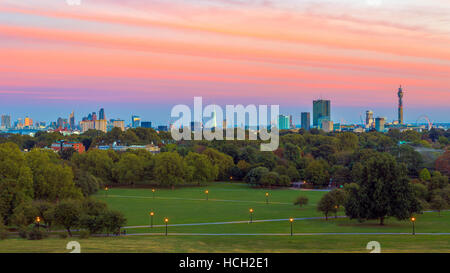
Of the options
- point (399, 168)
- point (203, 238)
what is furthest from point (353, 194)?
point (203, 238)

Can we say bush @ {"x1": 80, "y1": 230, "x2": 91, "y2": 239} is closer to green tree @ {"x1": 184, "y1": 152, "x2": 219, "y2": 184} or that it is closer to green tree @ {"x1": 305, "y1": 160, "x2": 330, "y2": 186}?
green tree @ {"x1": 184, "y1": 152, "x2": 219, "y2": 184}

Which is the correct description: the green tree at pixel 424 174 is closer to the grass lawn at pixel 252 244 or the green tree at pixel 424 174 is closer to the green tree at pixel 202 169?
the green tree at pixel 202 169

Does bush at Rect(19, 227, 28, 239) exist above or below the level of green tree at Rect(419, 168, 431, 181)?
below

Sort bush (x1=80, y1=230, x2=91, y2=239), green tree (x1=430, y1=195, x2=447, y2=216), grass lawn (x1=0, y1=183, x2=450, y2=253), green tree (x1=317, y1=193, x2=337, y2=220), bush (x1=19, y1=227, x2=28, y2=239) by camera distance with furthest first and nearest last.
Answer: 1. green tree (x1=430, y1=195, x2=447, y2=216)
2. green tree (x1=317, y1=193, x2=337, y2=220)
3. bush (x1=80, y1=230, x2=91, y2=239)
4. bush (x1=19, y1=227, x2=28, y2=239)
5. grass lawn (x1=0, y1=183, x2=450, y2=253)

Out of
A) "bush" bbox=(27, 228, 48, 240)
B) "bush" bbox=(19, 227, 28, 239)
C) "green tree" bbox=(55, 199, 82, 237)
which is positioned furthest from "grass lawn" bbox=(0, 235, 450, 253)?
"green tree" bbox=(55, 199, 82, 237)

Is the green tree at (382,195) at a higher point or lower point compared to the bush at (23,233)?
higher

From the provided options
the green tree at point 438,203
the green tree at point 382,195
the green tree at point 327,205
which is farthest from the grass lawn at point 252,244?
the green tree at point 438,203

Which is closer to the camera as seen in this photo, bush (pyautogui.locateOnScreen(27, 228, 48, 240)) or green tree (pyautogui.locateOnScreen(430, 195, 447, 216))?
bush (pyautogui.locateOnScreen(27, 228, 48, 240))
